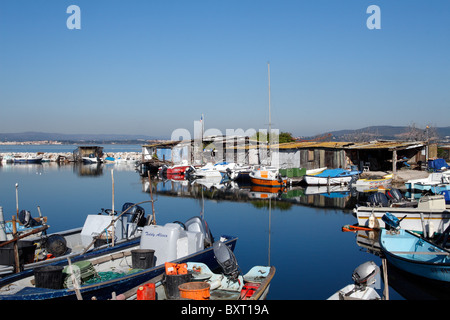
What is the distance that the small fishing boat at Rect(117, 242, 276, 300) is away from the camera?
9.13 m

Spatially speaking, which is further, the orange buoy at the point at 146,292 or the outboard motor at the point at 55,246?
the outboard motor at the point at 55,246

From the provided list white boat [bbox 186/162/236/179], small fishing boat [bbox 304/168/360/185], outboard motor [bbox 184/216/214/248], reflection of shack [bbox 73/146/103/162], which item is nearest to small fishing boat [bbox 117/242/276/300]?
outboard motor [bbox 184/216/214/248]

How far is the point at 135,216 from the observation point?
15.8 m

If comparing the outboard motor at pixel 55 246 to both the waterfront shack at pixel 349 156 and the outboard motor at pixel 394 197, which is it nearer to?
the outboard motor at pixel 394 197

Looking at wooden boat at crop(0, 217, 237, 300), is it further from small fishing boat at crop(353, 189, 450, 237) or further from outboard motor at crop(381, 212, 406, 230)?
small fishing boat at crop(353, 189, 450, 237)

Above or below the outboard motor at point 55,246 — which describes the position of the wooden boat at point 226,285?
below

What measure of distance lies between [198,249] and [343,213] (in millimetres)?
13685

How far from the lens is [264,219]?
74.3ft

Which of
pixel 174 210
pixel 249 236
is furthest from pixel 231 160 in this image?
pixel 249 236

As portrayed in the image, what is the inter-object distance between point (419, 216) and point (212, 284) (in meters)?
9.87

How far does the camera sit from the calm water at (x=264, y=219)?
510 inches

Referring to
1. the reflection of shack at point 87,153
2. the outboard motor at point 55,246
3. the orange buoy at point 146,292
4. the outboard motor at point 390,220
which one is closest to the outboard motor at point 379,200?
the outboard motor at point 390,220

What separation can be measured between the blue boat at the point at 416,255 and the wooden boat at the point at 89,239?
306 inches
